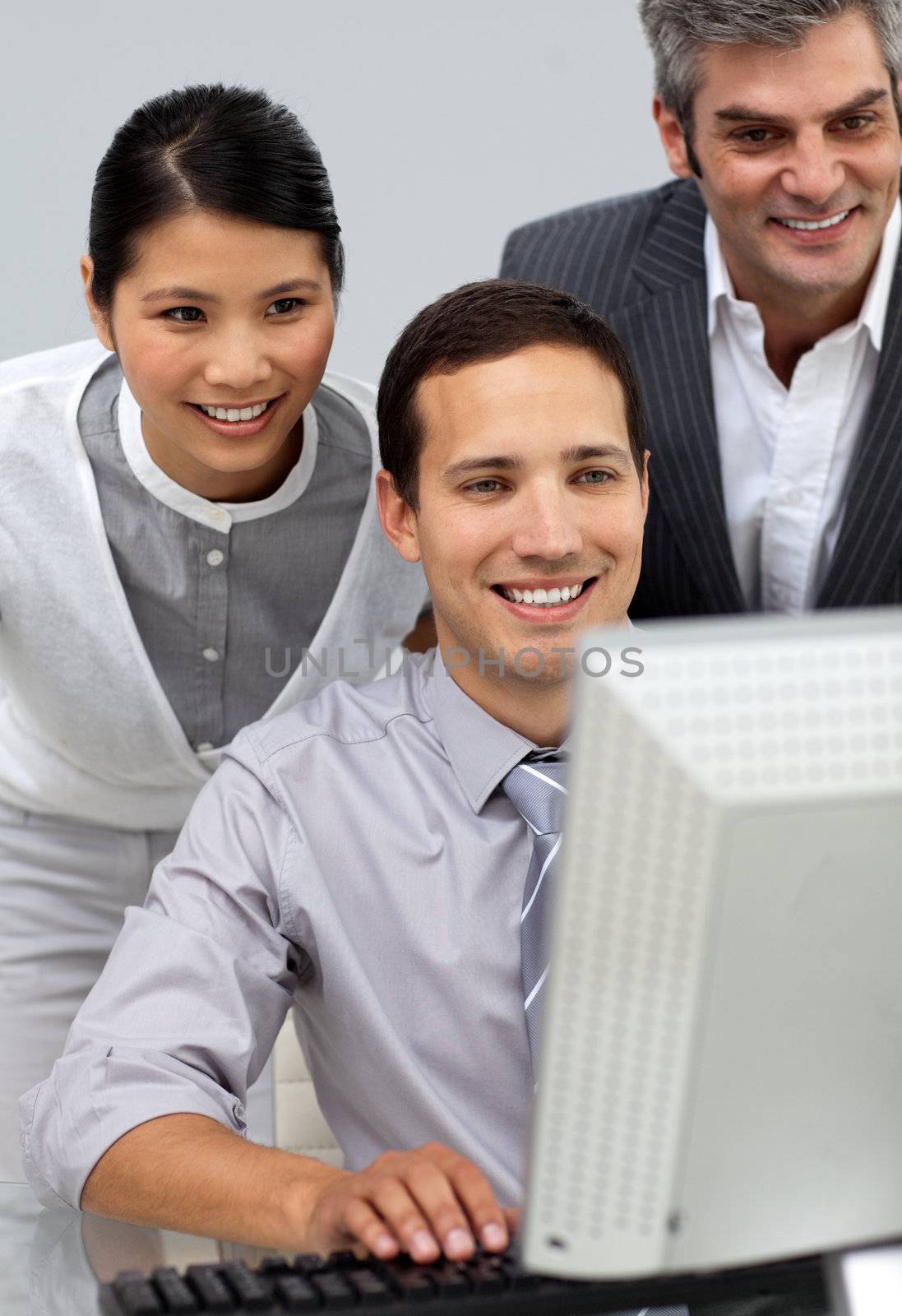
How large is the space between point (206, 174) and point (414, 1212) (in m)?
0.97

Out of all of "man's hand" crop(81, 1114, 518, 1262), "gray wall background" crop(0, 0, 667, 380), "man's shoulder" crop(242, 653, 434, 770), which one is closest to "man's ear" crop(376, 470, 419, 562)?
"man's shoulder" crop(242, 653, 434, 770)

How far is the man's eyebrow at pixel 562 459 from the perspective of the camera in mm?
1399

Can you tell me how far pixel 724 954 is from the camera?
0.74 meters

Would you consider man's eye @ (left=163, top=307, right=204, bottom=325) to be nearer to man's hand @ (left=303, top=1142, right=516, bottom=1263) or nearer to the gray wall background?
man's hand @ (left=303, top=1142, right=516, bottom=1263)

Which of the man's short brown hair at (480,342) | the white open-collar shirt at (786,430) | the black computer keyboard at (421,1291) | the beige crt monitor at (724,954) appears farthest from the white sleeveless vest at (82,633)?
the beige crt monitor at (724,954)

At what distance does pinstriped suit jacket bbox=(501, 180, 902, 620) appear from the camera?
6.21ft

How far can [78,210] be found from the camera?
3191mm

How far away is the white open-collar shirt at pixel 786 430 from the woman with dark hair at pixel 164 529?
1.46ft

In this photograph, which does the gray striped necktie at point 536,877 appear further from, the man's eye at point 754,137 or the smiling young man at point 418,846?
the man's eye at point 754,137

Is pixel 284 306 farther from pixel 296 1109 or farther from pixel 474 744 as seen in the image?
pixel 296 1109

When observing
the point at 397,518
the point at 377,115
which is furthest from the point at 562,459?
the point at 377,115

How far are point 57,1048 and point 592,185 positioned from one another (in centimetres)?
224

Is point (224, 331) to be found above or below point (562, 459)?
above

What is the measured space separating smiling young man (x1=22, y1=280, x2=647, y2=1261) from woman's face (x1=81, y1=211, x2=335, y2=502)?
11 cm
